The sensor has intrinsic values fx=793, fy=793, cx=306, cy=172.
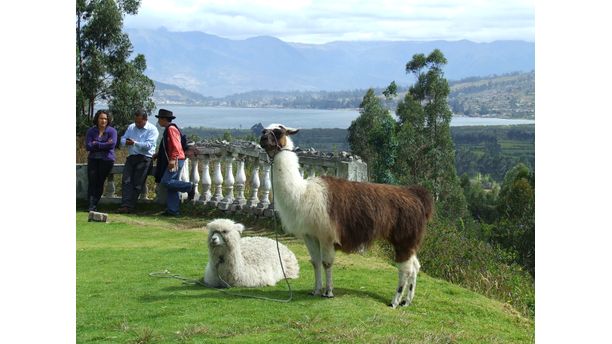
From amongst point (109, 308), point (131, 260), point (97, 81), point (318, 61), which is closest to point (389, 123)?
point (97, 81)

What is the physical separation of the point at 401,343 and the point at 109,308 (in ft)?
8.98

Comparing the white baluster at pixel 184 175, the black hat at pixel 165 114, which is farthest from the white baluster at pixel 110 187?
the black hat at pixel 165 114

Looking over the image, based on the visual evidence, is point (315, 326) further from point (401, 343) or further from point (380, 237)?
point (380, 237)

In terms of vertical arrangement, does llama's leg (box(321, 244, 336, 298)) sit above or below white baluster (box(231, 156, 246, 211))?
below

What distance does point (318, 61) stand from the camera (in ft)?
286

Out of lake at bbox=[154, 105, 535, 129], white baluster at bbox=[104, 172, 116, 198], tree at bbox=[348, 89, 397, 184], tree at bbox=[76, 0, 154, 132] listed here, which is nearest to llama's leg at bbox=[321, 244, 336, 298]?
lake at bbox=[154, 105, 535, 129]

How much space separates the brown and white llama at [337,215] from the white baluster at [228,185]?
5351 mm

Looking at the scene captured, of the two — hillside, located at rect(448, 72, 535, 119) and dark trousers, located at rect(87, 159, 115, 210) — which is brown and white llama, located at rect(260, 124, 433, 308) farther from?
hillside, located at rect(448, 72, 535, 119)

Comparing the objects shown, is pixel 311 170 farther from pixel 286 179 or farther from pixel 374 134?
pixel 374 134

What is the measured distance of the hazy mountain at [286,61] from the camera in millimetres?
40656

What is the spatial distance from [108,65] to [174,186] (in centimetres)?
729

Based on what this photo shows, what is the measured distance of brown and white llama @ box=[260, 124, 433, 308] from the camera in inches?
296

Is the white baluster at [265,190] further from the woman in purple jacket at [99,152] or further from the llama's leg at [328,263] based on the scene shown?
the llama's leg at [328,263]

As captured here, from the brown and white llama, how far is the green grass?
384mm
